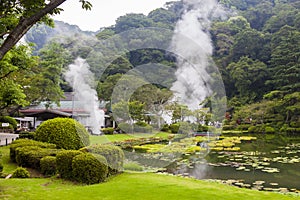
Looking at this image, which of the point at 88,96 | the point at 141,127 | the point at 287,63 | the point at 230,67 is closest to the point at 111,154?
the point at 141,127

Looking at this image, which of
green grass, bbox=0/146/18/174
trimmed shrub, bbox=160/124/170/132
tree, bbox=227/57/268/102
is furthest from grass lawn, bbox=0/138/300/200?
tree, bbox=227/57/268/102

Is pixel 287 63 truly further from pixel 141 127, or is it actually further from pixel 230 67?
pixel 141 127

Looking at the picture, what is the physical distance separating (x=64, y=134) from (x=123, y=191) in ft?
17.6

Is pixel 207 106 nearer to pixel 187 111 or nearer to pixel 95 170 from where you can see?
pixel 187 111

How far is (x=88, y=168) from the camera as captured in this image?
262 inches

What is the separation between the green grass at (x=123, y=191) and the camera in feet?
17.4

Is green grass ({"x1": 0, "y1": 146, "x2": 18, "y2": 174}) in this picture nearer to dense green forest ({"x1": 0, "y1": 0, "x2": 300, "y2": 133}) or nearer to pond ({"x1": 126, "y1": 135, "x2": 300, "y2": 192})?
dense green forest ({"x1": 0, "y1": 0, "x2": 300, "y2": 133})

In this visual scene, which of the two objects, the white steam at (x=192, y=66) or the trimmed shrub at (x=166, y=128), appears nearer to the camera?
the white steam at (x=192, y=66)

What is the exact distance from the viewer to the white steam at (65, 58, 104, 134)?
1514 centimetres

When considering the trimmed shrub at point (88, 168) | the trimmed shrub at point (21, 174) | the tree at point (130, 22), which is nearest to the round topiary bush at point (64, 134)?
the trimmed shrub at point (21, 174)

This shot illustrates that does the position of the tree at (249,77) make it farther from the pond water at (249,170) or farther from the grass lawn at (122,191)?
the grass lawn at (122,191)

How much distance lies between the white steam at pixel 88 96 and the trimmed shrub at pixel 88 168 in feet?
26.6

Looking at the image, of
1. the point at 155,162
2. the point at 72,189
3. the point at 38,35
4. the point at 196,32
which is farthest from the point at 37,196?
the point at 38,35

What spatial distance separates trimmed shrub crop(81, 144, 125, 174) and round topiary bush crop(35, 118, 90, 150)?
9.92 ft
